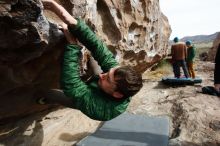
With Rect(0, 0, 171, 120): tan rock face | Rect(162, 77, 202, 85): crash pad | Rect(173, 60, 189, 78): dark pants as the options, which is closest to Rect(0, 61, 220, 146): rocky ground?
Rect(0, 0, 171, 120): tan rock face

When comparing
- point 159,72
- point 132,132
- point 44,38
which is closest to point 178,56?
point 159,72

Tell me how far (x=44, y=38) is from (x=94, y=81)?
0.77m

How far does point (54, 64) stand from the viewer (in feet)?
16.1

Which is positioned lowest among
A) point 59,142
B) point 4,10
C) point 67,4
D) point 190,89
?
point 59,142

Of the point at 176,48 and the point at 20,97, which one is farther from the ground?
the point at 176,48

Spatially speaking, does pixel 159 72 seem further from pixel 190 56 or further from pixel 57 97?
pixel 57 97

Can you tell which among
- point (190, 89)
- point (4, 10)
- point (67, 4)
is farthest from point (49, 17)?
point (190, 89)

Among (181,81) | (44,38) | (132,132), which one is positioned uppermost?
(44,38)

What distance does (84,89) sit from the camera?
142 inches

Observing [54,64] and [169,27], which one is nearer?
[54,64]

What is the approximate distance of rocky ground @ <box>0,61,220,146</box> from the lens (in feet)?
18.5

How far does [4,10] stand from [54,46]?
1364 mm

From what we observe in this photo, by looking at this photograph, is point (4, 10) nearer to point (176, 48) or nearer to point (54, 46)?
point (54, 46)

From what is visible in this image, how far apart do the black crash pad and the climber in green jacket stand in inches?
80.3
